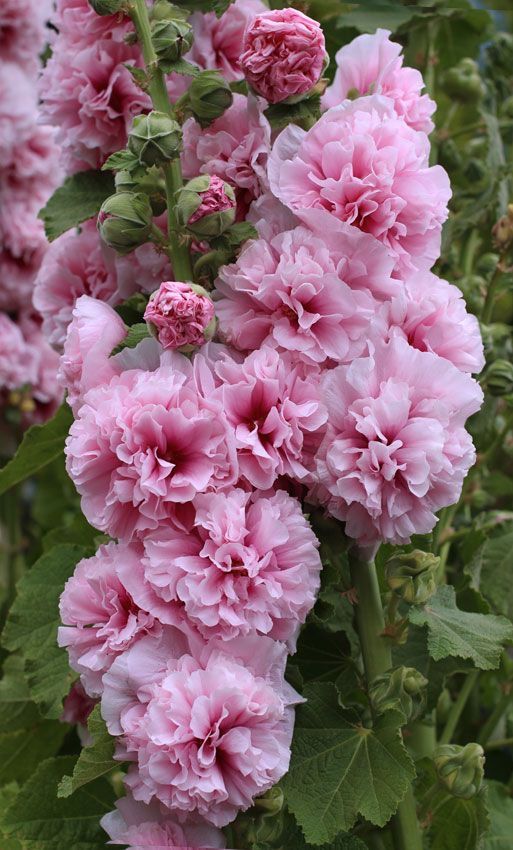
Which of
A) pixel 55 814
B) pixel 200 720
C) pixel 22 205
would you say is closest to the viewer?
pixel 200 720

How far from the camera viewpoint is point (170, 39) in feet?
2.22

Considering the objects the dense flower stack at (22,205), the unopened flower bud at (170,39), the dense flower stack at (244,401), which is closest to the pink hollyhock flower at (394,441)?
the dense flower stack at (244,401)

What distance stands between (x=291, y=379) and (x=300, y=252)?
77mm

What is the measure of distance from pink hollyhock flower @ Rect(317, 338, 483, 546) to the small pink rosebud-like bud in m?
0.08

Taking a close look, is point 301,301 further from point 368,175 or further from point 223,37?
point 223,37

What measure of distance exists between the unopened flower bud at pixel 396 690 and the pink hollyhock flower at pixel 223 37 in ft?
1.43

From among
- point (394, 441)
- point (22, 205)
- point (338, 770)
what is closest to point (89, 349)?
point (394, 441)

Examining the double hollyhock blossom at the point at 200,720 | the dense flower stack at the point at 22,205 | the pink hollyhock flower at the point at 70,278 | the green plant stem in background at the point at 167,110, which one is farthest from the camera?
the dense flower stack at the point at 22,205

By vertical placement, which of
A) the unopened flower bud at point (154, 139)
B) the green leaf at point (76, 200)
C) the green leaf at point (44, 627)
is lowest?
the green leaf at point (44, 627)

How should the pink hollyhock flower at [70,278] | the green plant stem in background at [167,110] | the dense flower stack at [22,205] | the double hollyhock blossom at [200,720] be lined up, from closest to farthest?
the double hollyhock blossom at [200,720], the green plant stem in background at [167,110], the pink hollyhock flower at [70,278], the dense flower stack at [22,205]

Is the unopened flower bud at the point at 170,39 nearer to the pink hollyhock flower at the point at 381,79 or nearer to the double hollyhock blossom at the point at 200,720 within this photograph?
the pink hollyhock flower at the point at 381,79

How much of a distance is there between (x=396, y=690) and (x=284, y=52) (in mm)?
405

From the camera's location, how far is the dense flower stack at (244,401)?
602 mm

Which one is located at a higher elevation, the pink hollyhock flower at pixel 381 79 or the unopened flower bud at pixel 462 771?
the pink hollyhock flower at pixel 381 79
